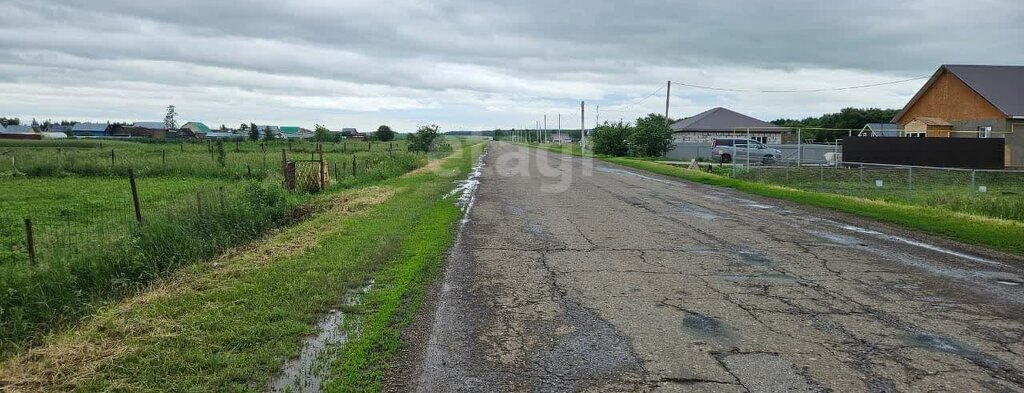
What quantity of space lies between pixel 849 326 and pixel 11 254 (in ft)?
35.2

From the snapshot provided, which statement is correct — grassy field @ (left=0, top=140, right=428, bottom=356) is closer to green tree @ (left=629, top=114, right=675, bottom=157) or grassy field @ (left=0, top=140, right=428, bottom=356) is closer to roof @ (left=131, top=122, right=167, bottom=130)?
green tree @ (left=629, top=114, right=675, bottom=157)

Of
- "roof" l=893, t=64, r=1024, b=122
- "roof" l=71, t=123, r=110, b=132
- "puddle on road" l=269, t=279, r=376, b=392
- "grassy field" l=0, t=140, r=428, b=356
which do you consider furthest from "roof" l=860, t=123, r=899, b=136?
"roof" l=71, t=123, r=110, b=132

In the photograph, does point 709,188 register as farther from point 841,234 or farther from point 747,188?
point 841,234

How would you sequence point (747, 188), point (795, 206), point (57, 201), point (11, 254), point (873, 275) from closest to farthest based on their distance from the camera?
1. point (873, 275)
2. point (11, 254)
3. point (795, 206)
4. point (57, 201)
5. point (747, 188)

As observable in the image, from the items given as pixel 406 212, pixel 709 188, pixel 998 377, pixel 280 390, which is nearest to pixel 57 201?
pixel 406 212

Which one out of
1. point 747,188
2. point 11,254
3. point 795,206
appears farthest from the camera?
point 747,188

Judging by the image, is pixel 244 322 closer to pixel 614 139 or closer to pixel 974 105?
pixel 974 105

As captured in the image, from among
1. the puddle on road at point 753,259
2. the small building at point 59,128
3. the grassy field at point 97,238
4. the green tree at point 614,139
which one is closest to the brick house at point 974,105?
the green tree at point 614,139

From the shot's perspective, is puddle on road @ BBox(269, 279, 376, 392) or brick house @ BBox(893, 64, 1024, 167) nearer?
puddle on road @ BBox(269, 279, 376, 392)

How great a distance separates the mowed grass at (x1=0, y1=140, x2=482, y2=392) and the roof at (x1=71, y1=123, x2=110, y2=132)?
127 m

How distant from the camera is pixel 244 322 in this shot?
553 centimetres

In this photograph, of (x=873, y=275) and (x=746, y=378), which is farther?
(x=873, y=275)

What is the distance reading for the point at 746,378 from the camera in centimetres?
427

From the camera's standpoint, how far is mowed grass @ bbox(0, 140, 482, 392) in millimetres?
4355
